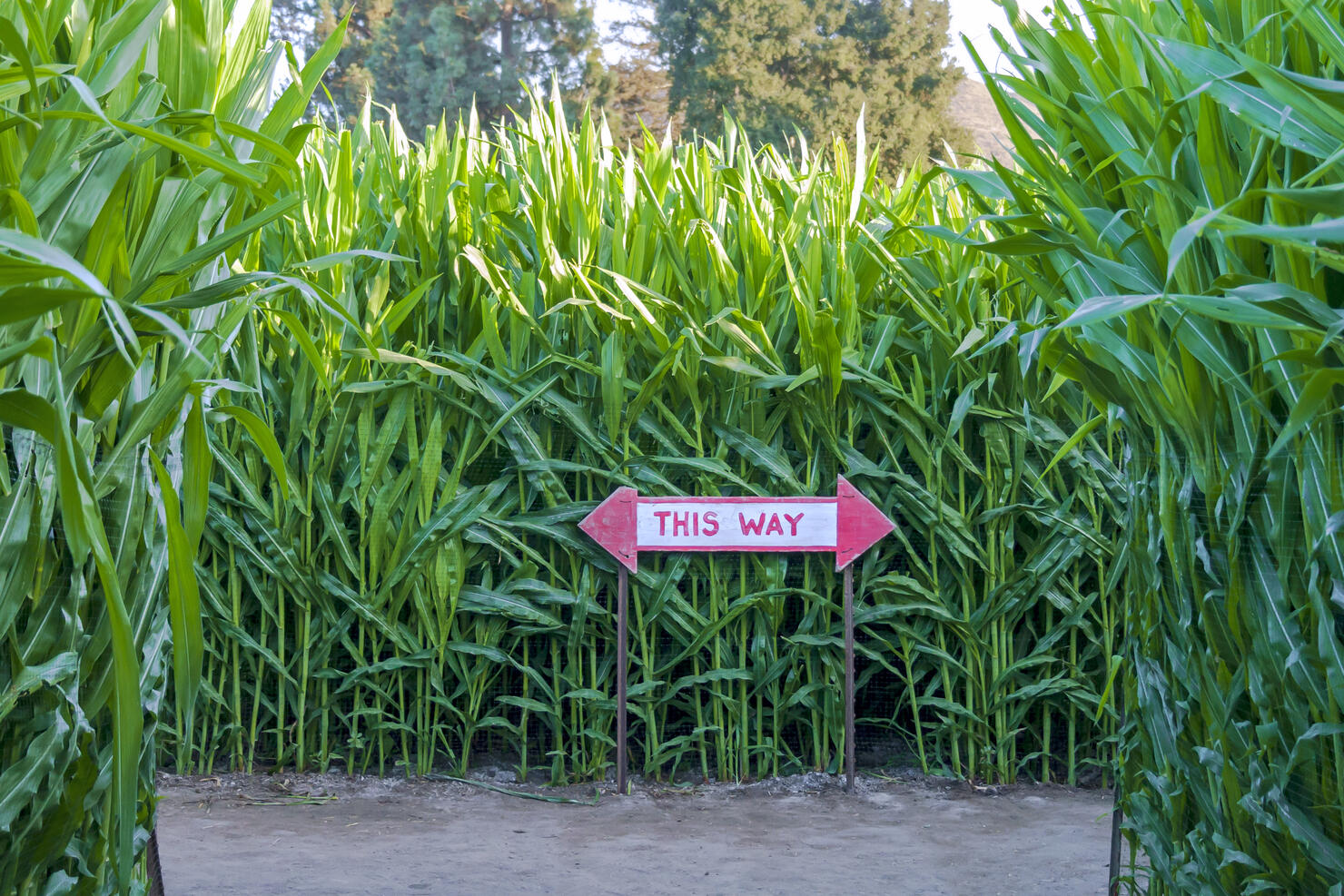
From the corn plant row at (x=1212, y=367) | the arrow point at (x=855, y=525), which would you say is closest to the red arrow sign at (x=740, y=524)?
the arrow point at (x=855, y=525)

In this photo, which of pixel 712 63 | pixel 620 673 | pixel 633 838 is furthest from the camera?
pixel 712 63

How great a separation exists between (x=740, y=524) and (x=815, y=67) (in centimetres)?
2221

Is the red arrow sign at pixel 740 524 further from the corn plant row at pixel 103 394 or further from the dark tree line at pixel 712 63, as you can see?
the dark tree line at pixel 712 63

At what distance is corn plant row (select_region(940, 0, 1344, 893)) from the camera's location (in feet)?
4.12

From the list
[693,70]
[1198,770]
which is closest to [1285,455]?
[1198,770]

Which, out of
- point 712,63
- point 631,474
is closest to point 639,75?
point 712,63

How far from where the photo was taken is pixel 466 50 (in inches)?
937

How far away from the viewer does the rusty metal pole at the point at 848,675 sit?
3.19m

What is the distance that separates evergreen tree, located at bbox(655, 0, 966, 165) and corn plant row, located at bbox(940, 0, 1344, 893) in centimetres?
2054

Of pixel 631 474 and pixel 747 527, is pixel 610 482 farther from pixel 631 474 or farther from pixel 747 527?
pixel 747 527

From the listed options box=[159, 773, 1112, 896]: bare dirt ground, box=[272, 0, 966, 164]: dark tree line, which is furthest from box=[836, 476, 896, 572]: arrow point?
box=[272, 0, 966, 164]: dark tree line

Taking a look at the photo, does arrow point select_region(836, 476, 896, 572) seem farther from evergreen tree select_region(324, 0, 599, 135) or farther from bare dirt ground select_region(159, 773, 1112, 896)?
evergreen tree select_region(324, 0, 599, 135)

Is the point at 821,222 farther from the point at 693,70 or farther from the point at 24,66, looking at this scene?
the point at 693,70

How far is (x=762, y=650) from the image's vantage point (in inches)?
128
